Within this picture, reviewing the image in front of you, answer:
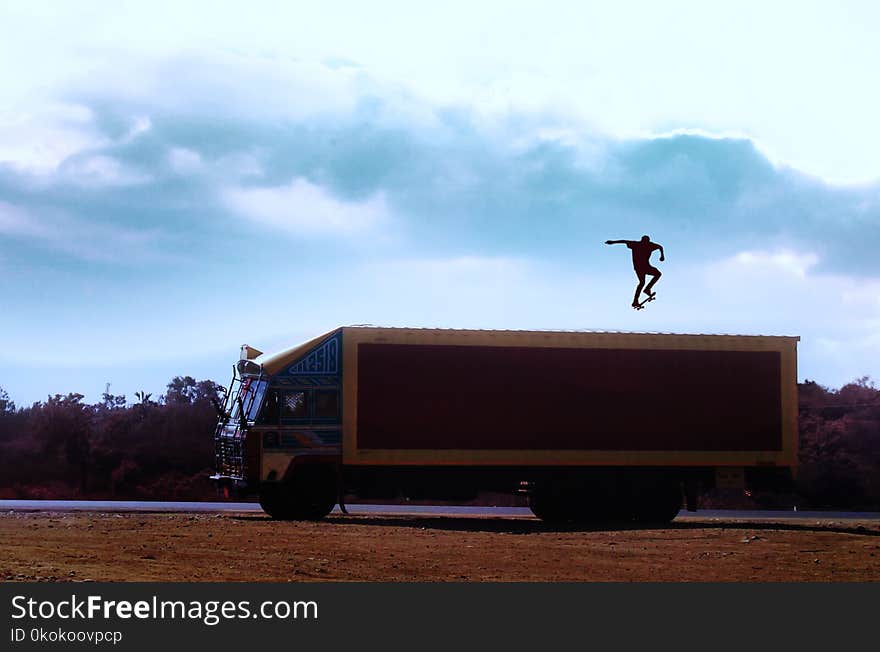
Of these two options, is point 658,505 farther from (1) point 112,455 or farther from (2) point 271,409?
(1) point 112,455

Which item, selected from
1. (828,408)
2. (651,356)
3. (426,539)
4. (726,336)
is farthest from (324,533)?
(828,408)

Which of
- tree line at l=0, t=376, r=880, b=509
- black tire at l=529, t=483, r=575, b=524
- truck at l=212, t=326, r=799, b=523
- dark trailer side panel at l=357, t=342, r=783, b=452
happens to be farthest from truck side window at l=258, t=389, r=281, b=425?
tree line at l=0, t=376, r=880, b=509

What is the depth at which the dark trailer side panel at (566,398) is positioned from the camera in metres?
26.3

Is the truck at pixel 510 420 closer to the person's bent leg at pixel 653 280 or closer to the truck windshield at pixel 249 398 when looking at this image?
the truck windshield at pixel 249 398

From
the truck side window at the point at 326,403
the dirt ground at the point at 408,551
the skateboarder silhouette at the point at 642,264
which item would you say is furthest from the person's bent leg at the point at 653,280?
the truck side window at the point at 326,403

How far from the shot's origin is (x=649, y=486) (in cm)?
2734

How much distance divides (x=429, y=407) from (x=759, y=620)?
14.4 metres

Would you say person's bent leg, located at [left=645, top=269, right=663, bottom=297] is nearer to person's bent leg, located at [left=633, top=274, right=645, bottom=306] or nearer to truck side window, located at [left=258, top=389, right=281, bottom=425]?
person's bent leg, located at [left=633, top=274, right=645, bottom=306]

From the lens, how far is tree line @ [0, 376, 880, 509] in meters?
40.2

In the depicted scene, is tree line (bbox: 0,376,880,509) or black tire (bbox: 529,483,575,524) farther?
tree line (bbox: 0,376,880,509)

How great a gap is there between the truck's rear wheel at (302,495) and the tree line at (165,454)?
1532 cm

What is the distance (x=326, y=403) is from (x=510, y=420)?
3.93 metres

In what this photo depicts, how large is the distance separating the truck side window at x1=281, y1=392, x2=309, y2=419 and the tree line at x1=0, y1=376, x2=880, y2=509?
15.8 m

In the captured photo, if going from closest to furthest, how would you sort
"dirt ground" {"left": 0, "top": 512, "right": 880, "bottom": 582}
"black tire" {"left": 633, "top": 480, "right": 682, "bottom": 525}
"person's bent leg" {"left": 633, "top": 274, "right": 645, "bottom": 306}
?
"dirt ground" {"left": 0, "top": 512, "right": 880, "bottom": 582} < "person's bent leg" {"left": 633, "top": 274, "right": 645, "bottom": 306} < "black tire" {"left": 633, "top": 480, "right": 682, "bottom": 525}
